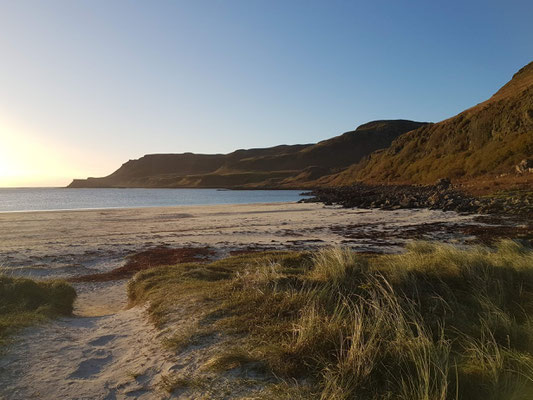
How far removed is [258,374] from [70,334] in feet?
13.5

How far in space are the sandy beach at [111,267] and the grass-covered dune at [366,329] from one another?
577mm

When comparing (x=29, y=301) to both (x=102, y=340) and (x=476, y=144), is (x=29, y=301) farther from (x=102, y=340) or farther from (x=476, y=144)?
(x=476, y=144)

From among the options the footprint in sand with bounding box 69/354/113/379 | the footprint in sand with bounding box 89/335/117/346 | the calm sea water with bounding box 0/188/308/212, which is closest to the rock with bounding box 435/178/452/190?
the calm sea water with bounding box 0/188/308/212

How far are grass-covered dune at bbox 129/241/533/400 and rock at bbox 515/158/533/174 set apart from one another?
34.2 meters

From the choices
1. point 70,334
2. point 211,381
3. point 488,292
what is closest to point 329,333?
point 211,381

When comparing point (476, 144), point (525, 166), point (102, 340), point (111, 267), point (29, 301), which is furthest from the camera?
point (476, 144)

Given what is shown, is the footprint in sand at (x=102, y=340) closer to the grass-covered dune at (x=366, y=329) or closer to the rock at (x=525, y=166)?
Answer: the grass-covered dune at (x=366, y=329)

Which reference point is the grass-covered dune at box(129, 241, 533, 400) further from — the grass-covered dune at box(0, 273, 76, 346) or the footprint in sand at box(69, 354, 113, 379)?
the grass-covered dune at box(0, 273, 76, 346)

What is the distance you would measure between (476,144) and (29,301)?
2400 inches

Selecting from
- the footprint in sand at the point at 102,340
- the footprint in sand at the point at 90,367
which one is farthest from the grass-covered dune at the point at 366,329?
the footprint in sand at the point at 90,367

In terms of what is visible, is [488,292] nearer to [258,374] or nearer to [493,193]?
[258,374]

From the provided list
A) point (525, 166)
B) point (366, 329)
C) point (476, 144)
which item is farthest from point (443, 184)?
point (366, 329)

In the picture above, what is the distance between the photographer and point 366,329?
430cm

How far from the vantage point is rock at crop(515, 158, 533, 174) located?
35406mm
